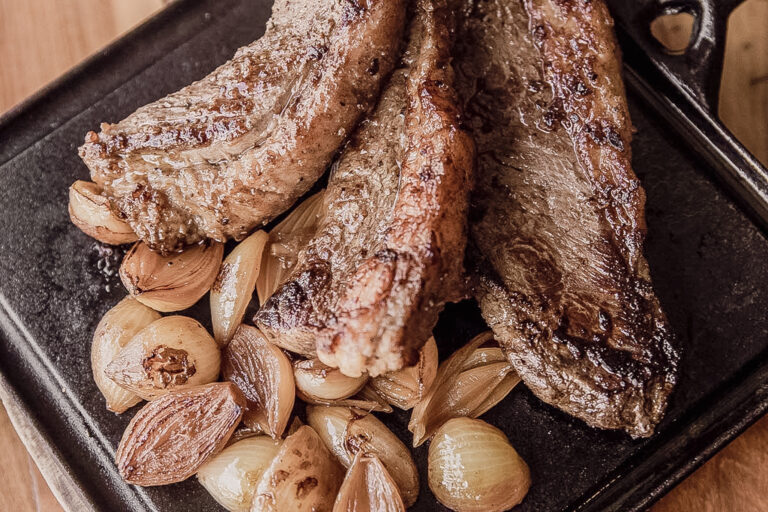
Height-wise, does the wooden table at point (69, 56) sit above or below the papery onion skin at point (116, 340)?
above

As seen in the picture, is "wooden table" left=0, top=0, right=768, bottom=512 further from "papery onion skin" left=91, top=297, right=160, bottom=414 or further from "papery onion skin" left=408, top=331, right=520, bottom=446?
"papery onion skin" left=408, top=331, right=520, bottom=446

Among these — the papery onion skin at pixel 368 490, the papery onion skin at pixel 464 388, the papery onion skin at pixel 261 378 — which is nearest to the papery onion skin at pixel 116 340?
the papery onion skin at pixel 261 378

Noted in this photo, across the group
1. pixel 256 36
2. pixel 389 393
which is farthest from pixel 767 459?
pixel 256 36

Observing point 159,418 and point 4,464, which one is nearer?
point 159,418

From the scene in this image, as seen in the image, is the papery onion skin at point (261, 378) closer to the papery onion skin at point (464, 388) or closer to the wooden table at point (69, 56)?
the papery onion skin at point (464, 388)

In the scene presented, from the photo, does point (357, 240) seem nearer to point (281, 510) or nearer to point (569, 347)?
point (569, 347)

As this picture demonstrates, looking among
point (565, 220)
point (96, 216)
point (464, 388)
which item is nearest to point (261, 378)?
point (464, 388)
